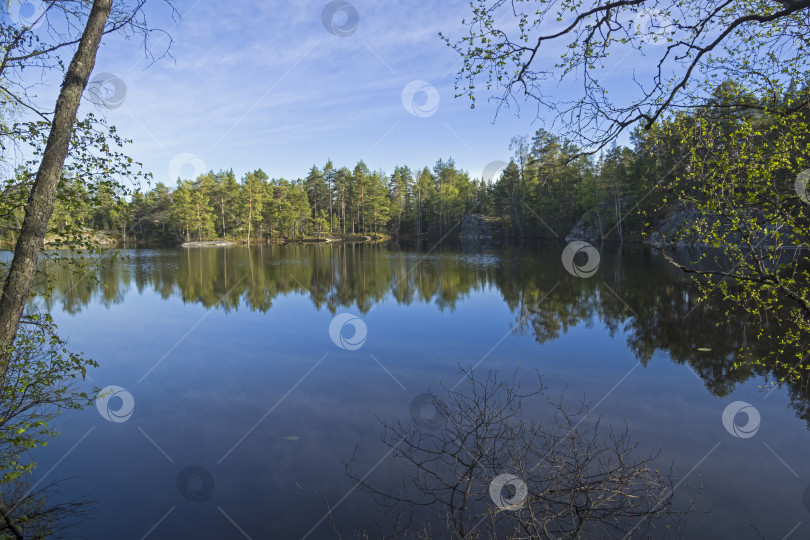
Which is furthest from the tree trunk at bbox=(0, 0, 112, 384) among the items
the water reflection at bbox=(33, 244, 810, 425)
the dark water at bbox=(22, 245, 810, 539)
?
the dark water at bbox=(22, 245, 810, 539)

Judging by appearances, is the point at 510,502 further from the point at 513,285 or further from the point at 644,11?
the point at 513,285

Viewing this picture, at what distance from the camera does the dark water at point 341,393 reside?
6.48 m

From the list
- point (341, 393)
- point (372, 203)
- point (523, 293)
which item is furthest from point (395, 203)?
point (341, 393)

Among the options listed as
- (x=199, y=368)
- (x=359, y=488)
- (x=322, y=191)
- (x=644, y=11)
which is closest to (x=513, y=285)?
(x=199, y=368)

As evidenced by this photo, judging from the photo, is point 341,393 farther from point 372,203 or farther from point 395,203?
point 395,203

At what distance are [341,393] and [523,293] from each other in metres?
14.8

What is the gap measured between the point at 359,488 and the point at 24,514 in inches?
191

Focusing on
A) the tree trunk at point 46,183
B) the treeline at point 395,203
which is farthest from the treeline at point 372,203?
the tree trunk at point 46,183

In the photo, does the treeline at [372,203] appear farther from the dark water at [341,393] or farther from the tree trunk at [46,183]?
the tree trunk at [46,183]

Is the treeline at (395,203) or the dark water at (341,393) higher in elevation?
the treeline at (395,203)

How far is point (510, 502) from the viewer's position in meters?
5.20

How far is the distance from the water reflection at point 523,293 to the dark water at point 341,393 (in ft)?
0.52

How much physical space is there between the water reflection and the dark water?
158 mm

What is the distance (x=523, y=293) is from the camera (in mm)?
22938
